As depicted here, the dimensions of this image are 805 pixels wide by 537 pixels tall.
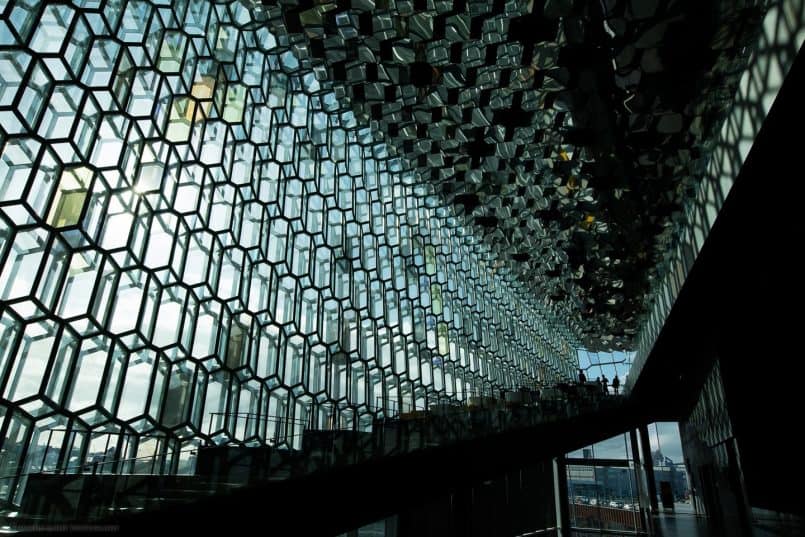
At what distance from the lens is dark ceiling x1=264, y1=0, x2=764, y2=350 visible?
27.6ft

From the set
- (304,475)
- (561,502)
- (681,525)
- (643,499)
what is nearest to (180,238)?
(304,475)

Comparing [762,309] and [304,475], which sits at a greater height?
[762,309]

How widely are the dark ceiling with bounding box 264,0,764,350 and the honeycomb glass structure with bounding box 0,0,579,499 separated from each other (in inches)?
60.6

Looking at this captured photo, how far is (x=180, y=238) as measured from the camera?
9.54 m

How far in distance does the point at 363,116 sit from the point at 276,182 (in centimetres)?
351

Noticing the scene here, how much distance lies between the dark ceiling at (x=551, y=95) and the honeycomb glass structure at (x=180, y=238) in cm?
154

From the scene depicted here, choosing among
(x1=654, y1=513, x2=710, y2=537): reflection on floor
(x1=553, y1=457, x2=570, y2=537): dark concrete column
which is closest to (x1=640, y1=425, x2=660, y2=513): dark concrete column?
(x1=654, y1=513, x2=710, y2=537): reflection on floor

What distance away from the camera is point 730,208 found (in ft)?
31.0

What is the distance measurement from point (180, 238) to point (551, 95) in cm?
726

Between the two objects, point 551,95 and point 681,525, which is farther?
point 681,525

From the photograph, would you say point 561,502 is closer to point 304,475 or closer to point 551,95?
point 551,95

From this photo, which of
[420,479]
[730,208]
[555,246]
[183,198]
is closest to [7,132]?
[183,198]

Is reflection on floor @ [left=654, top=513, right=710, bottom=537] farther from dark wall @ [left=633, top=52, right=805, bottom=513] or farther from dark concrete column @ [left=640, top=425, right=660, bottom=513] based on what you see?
dark wall @ [left=633, top=52, right=805, bottom=513]

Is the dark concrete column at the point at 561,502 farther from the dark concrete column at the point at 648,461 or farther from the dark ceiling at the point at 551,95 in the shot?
the dark ceiling at the point at 551,95
